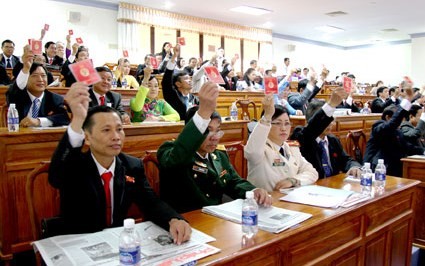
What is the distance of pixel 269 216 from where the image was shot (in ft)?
5.08

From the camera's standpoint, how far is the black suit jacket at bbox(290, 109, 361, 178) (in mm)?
2533

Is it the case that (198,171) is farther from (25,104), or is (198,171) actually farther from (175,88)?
(175,88)

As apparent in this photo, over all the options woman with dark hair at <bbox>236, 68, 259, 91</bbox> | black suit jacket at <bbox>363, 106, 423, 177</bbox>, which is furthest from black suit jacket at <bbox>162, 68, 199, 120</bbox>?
woman with dark hair at <bbox>236, 68, 259, 91</bbox>

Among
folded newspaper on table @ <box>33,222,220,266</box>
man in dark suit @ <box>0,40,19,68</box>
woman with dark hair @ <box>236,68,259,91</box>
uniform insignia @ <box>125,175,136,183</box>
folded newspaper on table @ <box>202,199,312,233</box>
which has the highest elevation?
man in dark suit @ <box>0,40,19,68</box>

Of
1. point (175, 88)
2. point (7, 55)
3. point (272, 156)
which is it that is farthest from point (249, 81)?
point (272, 156)

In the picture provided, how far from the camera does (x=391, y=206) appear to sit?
207cm

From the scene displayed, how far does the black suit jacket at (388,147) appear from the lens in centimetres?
350

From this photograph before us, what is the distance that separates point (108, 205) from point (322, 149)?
1.73 metres

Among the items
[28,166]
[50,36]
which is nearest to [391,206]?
[28,166]

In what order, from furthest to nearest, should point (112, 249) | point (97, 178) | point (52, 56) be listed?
point (52, 56), point (97, 178), point (112, 249)

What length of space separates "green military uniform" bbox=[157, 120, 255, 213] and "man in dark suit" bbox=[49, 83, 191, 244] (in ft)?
0.58

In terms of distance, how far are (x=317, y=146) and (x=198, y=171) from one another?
47.1 inches

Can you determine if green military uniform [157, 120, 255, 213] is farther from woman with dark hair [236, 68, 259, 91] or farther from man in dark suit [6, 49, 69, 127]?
woman with dark hair [236, 68, 259, 91]

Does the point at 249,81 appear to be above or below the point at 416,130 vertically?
above
